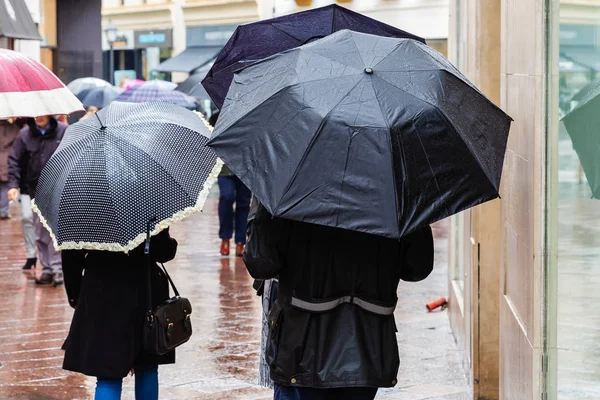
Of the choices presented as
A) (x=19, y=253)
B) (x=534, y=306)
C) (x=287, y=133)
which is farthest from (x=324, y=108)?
(x=19, y=253)

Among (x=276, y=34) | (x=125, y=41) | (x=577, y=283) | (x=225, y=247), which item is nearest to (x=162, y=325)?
(x=276, y=34)

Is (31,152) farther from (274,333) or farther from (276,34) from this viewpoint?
(274,333)

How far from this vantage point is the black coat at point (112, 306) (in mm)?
5965

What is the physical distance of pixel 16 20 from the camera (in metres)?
16.2

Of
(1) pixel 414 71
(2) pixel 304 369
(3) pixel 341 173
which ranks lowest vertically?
(2) pixel 304 369

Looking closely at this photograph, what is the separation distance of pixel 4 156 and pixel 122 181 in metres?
14.3

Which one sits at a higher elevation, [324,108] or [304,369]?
[324,108]

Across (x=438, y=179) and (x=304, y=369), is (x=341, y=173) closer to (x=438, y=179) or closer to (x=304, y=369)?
(x=438, y=179)

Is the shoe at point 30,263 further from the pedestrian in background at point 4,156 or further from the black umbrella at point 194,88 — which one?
the black umbrella at point 194,88

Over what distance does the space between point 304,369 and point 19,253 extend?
36.1 feet

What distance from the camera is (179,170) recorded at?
5844mm

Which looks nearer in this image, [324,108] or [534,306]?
[324,108]

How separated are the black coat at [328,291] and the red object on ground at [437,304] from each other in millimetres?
6281

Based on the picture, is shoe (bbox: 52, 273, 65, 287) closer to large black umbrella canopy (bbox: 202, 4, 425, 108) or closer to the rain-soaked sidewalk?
the rain-soaked sidewalk
